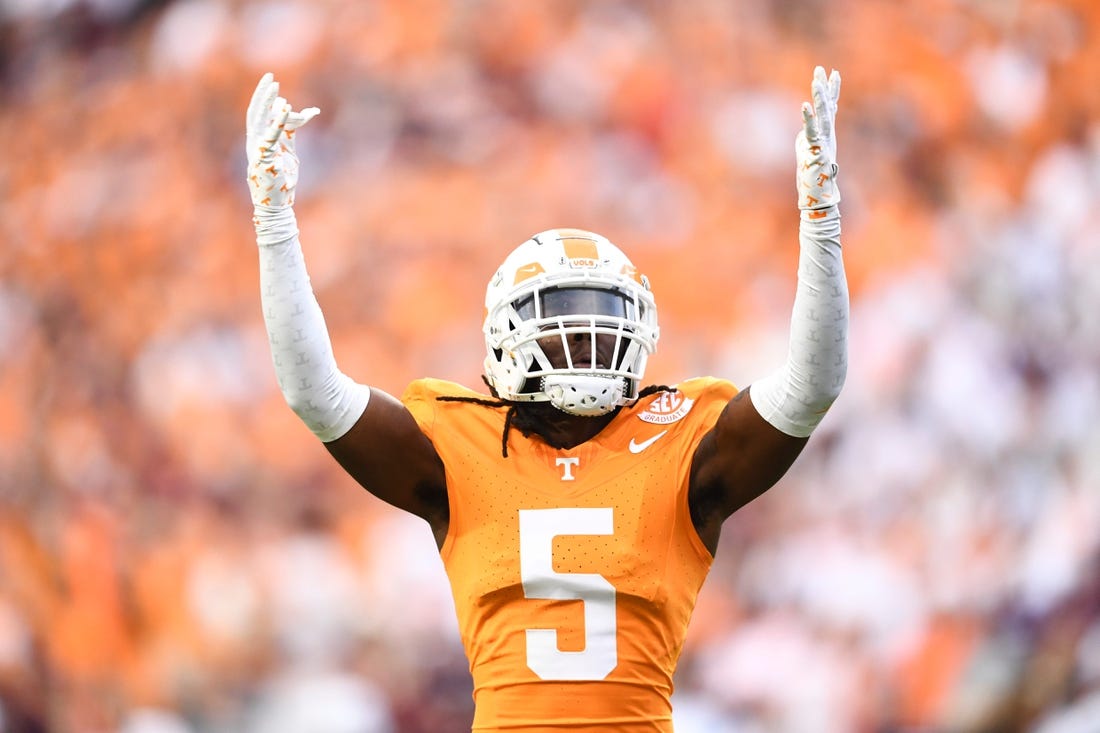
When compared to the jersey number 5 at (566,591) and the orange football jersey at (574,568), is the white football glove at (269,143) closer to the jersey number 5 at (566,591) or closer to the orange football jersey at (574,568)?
the orange football jersey at (574,568)

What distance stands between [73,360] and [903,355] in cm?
224

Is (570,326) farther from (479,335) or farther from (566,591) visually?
(479,335)

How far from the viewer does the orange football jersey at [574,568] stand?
1.80 meters

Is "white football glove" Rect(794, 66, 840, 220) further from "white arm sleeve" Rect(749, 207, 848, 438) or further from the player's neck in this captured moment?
the player's neck

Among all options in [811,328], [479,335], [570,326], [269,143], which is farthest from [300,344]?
[479,335]

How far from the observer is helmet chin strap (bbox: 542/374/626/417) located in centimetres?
189

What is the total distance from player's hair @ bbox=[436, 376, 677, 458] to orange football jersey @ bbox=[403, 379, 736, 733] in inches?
0.6

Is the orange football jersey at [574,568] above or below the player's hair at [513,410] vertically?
below

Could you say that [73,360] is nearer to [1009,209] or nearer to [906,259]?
[906,259]

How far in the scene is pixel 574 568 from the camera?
1.83 m

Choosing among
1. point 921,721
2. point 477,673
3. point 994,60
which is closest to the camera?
point 477,673

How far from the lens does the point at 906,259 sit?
3660 millimetres

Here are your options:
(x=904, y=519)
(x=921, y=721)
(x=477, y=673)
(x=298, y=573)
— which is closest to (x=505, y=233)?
(x=298, y=573)

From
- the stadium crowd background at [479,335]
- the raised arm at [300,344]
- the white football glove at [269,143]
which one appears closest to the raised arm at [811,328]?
the raised arm at [300,344]
